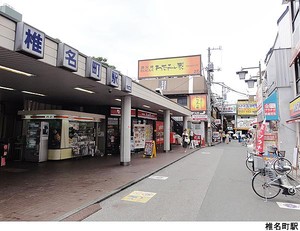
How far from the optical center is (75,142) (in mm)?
13695

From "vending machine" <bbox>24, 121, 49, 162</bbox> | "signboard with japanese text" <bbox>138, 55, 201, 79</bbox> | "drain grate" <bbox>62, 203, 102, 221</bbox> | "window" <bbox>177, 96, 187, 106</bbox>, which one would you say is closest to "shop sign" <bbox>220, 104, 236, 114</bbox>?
"signboard with japanese text" <bbox>138, 55, 201, 79</bbox>

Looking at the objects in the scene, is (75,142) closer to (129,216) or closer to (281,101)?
(129,216)

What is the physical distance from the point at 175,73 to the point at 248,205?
3359cm

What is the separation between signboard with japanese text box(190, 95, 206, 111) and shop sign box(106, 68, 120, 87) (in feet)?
82.1

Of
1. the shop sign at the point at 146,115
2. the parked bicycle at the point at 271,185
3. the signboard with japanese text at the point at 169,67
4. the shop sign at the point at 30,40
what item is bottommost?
the parked bicycle at the point at 271,185

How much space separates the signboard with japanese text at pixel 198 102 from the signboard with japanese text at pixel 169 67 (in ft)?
16.3

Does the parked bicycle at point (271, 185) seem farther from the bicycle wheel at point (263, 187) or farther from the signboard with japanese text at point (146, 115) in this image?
the signboard with japanese text at point (146, 115)

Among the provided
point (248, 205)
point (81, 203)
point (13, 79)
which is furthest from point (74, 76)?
point (248, 205)

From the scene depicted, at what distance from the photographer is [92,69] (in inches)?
290

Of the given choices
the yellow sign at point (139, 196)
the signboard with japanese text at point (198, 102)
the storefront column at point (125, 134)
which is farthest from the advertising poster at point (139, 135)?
the signboard with japanese text at point (198, 102)

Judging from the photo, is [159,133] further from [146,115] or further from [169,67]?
[169,67]

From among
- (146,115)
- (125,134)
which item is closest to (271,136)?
(125,134)

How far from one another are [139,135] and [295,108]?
1102cm

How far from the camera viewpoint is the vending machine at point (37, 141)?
39.1 ft
